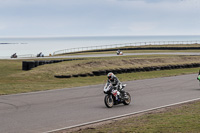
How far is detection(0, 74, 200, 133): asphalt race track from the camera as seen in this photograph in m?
10.8

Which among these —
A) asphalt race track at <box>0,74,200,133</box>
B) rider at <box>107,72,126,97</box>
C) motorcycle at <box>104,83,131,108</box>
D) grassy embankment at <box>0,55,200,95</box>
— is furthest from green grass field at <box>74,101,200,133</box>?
grassy embankment at <box>0,55,200,95</box>

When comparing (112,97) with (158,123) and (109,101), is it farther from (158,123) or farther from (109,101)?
(158,123)

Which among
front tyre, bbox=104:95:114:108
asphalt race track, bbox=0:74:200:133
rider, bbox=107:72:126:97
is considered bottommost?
asphalt race track, bbox=0:74:200:133

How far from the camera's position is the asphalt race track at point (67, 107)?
1082 centimetres

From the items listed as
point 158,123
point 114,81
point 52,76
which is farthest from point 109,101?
point 52,76

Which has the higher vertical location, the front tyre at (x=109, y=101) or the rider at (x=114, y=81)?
the rider at (x=114, y=81)

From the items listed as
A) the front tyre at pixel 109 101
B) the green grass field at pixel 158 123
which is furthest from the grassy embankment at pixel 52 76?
the green grass field at pixel 158 123

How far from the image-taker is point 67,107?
46.4 feet

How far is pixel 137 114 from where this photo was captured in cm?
1277

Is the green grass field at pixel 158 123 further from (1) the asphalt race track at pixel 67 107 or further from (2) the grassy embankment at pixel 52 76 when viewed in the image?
(2) the grassy embankment at pixel 52 76

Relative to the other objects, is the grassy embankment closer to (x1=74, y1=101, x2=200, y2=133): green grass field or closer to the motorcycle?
the motorcycle

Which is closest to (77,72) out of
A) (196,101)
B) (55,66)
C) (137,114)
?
(55,66)

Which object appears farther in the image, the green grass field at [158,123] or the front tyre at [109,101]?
the front tyre at [109,101]

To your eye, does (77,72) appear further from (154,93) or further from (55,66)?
(154,93)
